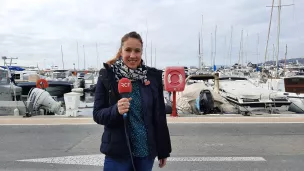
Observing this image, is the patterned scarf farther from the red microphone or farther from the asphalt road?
the asphalt road

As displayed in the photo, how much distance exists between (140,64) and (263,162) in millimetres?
3681

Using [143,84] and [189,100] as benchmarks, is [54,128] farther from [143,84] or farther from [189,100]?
[143,84]

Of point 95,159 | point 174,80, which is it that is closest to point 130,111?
point 95,159

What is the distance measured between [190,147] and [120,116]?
416 cm

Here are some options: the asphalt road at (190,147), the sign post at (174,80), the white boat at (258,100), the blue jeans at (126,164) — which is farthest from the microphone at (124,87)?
the white boat at (258,100)

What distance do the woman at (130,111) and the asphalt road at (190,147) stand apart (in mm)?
2626

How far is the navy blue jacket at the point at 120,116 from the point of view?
2490mm

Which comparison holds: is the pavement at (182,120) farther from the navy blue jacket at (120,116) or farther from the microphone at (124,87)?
the microphone at (124,87)

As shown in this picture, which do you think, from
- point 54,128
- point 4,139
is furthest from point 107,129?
point 54,128

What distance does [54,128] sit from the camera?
819 cm

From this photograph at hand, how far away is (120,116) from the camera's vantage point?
2385mm

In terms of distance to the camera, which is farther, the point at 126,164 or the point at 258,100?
the point at 258,100

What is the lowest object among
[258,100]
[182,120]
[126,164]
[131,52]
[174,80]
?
[182,120]

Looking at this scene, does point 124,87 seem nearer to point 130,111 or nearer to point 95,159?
point 130,111
